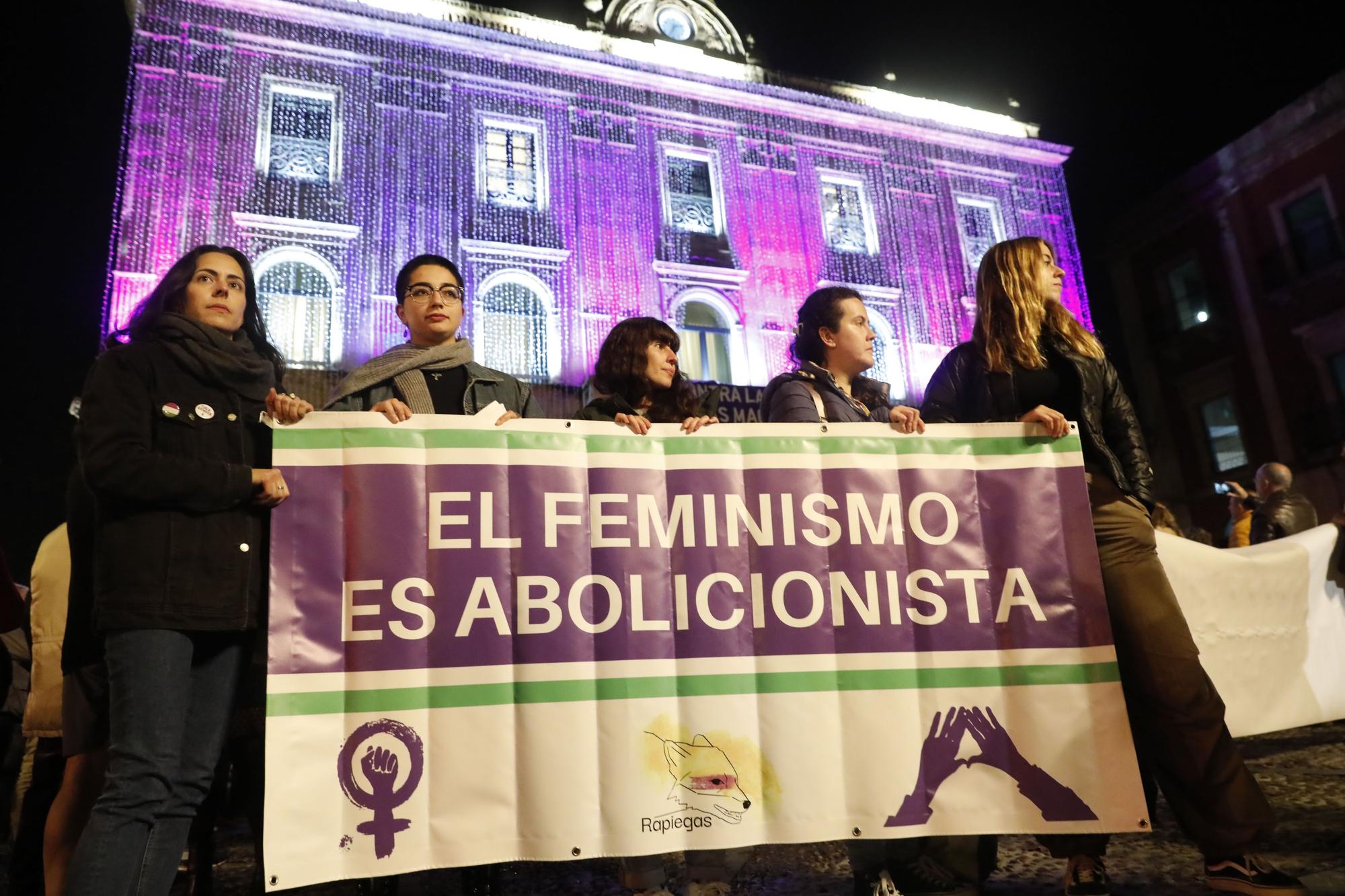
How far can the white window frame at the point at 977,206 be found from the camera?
18.0 metres

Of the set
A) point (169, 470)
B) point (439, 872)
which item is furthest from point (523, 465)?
point (439, 872)

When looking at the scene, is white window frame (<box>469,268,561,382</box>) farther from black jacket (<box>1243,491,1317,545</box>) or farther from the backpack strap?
the backpack strap

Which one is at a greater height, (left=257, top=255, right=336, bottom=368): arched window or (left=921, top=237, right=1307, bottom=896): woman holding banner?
(left=257, top=255, right=336, bottom=368): arched window

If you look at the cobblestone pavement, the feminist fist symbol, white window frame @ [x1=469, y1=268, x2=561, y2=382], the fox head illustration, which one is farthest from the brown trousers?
white window frame @ [x1=469, y1=268, x2=561, y2=382]

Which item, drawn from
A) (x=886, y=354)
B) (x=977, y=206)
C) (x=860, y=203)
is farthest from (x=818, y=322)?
(x=977, y=206)

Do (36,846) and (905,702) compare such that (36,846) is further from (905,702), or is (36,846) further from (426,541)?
(905,702)

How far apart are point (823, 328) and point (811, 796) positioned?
66.5 inches

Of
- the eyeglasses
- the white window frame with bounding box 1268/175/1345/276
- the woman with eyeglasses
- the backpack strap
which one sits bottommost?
the backpack strap

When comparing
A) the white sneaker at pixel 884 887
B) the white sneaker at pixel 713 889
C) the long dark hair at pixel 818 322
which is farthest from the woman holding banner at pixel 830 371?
the white sneaker at pixel 713 889

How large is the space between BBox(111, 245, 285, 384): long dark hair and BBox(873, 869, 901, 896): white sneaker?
2321mm

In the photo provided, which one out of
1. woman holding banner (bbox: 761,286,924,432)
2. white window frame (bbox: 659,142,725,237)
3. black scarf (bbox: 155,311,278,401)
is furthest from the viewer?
white window frame (bbox: 659,142,725,237)

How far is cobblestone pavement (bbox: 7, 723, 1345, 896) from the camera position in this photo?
2742mm

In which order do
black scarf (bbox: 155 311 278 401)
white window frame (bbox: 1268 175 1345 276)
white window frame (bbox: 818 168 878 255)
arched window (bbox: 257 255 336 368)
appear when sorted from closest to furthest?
1. black scarf (bbox: 155 311 278 401)
2. arched window (bbox: 257 255 336 368)
3. white window frame (bbox: 1268 175 1345 276)
4. white window frame (bbox: 818 168 878 255)

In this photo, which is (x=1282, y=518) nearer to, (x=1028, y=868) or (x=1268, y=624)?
(x=1268, y=624)
